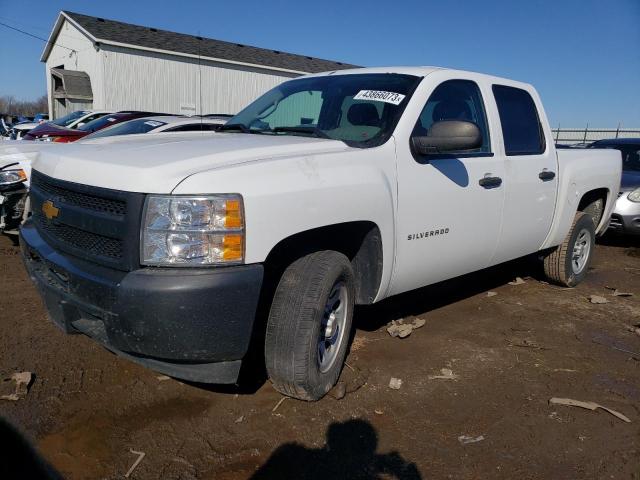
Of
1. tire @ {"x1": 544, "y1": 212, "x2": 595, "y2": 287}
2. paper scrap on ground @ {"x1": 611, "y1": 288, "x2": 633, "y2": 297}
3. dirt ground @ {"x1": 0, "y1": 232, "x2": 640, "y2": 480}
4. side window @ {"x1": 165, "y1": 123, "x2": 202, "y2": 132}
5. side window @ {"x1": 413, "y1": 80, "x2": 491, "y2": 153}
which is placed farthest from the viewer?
side window @ {"x1": 165, "y1": 123, "x2": 202, "y2": 132}

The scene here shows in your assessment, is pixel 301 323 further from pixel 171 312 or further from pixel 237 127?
pixel 237 127

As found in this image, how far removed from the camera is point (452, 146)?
10.8 ft

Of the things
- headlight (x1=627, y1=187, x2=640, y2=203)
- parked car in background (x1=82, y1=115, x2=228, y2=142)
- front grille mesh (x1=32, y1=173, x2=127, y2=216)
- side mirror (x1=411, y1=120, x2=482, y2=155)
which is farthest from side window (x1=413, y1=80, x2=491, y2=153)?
headlight (x1=627, y1=187, x2=640, y2=203)

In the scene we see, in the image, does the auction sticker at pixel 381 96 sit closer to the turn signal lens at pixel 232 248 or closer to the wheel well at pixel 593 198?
the turn signal lens at pixel 232 248

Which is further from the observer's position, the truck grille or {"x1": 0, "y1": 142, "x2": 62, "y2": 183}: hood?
{"x1": 0, "y1": 142, "x2": 62, "y2": 183}: hood

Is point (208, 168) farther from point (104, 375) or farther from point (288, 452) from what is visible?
point (104, 375)

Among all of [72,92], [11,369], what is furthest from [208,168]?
[72,92]

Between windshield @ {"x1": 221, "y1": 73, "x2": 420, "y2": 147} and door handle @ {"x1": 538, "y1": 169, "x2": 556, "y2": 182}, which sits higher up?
windshield @ {"x1": 221, "y1": 73, "x2": 420, "y2": 147}

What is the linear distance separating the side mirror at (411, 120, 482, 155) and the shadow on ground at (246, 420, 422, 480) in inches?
67.5

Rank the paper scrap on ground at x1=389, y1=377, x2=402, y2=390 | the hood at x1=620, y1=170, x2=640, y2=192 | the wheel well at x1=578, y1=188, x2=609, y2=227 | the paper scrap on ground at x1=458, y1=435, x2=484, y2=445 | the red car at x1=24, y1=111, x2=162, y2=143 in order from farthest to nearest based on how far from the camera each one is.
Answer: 1. the red car at x1=24, y1=111, x2=162, y2=143
2. the hood at x1=620, y1=170, x2=640, y2=192
3. the wheel well at x1=578, y1=188, x2=609, y2=227
4. the paper scrap on ground at x1=389, y1=377, x2=402, y2=390
5. the paper scrap on ground at x1=458, y1=435, x2=484, y2=445

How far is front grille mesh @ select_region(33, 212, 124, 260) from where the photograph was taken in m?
2.52

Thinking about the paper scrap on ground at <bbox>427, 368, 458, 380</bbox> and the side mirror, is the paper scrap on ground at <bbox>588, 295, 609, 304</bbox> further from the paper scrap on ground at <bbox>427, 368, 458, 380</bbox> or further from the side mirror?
the side mirror

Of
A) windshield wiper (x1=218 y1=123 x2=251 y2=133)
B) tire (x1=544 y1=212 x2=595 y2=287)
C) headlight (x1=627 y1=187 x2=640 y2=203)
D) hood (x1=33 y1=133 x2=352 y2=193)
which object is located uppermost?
windshield wiper (x1=218 y1=123 x2=251 y2=133)

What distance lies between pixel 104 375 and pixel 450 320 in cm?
275
